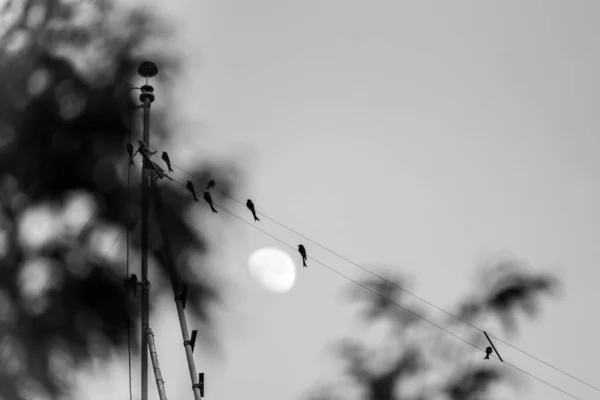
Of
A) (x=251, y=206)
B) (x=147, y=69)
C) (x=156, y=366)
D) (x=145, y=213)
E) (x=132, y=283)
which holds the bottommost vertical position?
(x=156, y=366)

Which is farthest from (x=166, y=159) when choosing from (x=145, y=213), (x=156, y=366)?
(x=156, y=366)

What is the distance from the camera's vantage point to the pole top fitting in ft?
95.2

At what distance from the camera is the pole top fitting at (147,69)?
29.0 metres

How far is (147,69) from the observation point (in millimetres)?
29125

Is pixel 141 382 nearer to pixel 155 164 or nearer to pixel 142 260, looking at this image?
pixel 142 260

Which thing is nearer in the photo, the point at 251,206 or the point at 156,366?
the point at 156,366

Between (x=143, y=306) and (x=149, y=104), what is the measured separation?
8845 millimetres

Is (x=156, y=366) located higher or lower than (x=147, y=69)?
lower

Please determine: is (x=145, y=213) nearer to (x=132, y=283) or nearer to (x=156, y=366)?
(x=132, y=283)

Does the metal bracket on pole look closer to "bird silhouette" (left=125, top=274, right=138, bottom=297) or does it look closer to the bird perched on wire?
"bird silhouette" (left=125, top=274, right=138, bottom=297)

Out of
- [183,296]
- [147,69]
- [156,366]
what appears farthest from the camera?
[147,69]

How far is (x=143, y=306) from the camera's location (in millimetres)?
25609

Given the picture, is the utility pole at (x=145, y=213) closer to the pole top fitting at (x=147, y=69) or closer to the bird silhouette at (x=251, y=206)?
the pole top fitting at (x=147, y=69)

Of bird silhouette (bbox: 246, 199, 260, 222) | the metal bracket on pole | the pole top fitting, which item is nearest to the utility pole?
the pole top fitting
